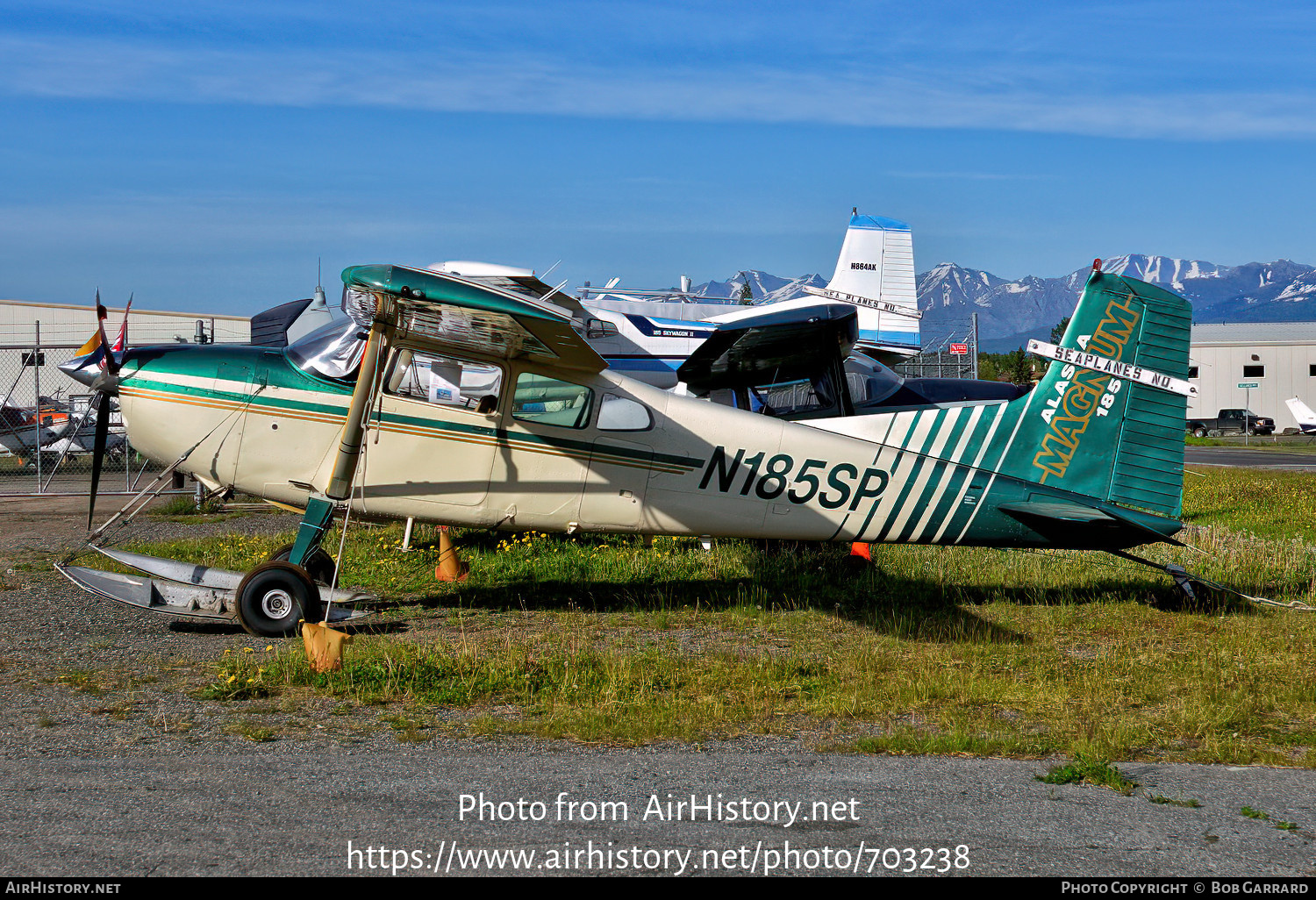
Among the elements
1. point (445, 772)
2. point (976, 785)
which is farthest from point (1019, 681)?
point (445, 772)

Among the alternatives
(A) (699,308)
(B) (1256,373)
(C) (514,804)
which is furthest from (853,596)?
(B) (1256,373)

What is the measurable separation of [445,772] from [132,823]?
1.29 m

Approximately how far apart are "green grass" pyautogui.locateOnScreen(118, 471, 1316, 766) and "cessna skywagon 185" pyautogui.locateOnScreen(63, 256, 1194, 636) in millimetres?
815

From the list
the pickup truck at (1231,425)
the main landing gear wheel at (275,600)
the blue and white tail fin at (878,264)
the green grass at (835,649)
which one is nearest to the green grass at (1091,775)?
the green grass at (835,649)

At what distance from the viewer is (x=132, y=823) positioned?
3.88m

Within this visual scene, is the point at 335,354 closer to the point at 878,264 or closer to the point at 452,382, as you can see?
the point at 452,382

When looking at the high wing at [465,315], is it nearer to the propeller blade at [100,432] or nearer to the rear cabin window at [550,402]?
the rear cabin window at [550,402]

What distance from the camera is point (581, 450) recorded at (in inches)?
319

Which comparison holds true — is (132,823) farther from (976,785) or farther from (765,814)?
(976,785)

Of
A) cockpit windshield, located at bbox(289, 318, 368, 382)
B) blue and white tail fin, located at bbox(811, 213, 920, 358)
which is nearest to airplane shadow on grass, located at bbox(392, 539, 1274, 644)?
cockpit windshield, located at bbox(289, 318, 368, 382)

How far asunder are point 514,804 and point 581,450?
410 centimetres

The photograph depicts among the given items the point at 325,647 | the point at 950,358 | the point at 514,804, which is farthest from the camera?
the point at 950,358

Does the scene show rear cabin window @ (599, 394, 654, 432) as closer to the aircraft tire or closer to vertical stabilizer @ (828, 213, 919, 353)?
the aircraft tire

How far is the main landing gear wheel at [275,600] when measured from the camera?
745 centimetres
